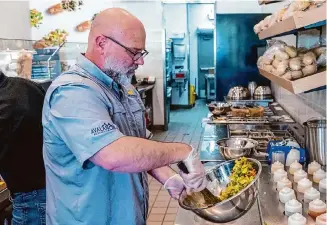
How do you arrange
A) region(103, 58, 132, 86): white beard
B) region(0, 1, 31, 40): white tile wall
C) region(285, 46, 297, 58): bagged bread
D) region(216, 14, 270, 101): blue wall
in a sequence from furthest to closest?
region(0, 1, 31, 40): white tile wall
region(216, 14, 270, 101): blue wall
region(285, 46, 297, 58): bagged bread
region(103, 58, 132, 86): white beard

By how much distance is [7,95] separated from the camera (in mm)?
2430

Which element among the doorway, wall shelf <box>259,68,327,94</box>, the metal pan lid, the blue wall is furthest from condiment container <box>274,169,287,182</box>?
the doorway

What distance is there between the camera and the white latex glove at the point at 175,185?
1842mm

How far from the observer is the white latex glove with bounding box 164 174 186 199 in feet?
6.04

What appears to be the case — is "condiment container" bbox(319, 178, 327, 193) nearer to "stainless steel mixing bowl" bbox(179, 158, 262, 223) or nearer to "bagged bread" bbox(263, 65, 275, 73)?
"stainless steel mixing bowl" bbox(179, 158, 262, 223)

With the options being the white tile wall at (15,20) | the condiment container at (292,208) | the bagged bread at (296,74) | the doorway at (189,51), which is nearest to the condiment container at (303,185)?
the condiment container at (292,208)

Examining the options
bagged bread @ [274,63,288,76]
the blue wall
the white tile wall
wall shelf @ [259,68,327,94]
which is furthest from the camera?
the white tile wall

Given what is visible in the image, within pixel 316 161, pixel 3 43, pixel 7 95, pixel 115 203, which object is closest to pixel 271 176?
pixel 316 161

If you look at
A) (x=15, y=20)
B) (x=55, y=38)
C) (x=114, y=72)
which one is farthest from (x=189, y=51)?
(x=114, y=72)

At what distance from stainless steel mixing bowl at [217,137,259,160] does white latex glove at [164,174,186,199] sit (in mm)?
1050

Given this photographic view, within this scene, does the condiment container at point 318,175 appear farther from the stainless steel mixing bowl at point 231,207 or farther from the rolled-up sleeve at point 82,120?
the rolled-up sleeve at point 82,120

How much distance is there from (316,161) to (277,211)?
759 millimetres

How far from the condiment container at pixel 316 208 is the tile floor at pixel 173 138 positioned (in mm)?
2332

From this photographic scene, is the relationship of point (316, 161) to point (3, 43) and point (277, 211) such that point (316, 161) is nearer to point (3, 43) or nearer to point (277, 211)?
point (277, 211)
